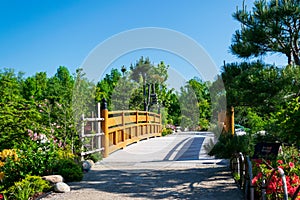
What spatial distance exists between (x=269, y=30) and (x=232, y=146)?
201 centimetres

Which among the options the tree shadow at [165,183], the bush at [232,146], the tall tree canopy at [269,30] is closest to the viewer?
the tree shadow at [165,183]

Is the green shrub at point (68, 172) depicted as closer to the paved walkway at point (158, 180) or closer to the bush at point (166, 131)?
the paved walkway at point (158, 180)

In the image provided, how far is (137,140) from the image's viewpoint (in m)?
11.6

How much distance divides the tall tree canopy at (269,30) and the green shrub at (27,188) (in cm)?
350

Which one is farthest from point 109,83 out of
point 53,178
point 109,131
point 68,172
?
point 53,178

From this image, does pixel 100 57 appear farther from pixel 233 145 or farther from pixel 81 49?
pixel 233 145

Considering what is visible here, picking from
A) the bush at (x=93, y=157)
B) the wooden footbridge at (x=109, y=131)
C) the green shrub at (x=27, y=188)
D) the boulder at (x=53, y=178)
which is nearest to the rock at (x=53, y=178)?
the boulder at (x=53, y=178)

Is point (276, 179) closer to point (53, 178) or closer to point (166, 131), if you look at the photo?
point (53, 178)

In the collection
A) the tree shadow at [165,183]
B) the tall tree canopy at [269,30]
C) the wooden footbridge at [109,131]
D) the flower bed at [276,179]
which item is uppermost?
the tall tree canopy at [269,30]

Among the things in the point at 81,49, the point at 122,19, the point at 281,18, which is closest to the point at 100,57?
the point at 81,49

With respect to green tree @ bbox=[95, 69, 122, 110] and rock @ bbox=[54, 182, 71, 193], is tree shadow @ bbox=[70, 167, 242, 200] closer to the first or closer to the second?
rock @ bbox=[54, 182, 71, 193]

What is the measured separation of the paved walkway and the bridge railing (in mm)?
810

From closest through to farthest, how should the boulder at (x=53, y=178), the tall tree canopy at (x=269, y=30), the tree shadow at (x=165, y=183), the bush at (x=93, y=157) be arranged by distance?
the tree shadow at (x=165, y=183) → the boulder at (x=53, y=178) → the tall tree canopy at (x=269, y=30) → the bush at (x=93, y=157)

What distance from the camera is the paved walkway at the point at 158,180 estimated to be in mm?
4111
